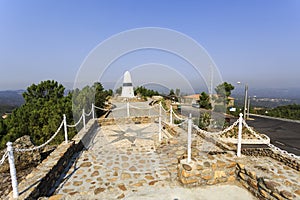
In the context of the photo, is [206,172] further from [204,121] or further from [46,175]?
[204,121]

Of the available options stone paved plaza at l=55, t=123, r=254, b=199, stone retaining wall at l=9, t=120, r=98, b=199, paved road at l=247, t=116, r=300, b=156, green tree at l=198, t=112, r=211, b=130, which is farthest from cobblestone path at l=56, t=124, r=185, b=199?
paved road at l=247, t=116, r=300, b=156

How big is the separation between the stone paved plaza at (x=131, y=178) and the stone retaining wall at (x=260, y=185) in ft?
0.42

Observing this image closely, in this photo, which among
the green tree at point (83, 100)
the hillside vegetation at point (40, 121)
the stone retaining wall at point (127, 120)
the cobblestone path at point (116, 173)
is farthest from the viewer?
the stone retaining wall at point (127, 120)

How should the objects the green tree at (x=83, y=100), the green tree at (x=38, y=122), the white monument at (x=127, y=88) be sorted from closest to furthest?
the green tree at (x=38, y=122)
the green tree at (x=83, y=100)
the white monument at (x=127, y=88)

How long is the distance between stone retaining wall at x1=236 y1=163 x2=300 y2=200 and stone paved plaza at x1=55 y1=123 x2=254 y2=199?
0.13 metres

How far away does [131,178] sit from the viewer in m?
3.05

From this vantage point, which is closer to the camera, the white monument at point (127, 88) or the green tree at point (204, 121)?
the green tree at point (204, 121)

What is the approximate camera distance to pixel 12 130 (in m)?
6.38

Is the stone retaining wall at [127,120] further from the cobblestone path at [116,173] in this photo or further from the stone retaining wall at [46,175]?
the stone retaining wall at [46,175]

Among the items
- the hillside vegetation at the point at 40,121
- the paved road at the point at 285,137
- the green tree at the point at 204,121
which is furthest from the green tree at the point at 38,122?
the paved road at the point at 285,137

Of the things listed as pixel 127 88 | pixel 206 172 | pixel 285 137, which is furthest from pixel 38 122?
pixel 285 137

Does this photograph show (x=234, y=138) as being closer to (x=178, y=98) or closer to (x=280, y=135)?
(x=280, y=135)

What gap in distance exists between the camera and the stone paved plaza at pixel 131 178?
2.55 m

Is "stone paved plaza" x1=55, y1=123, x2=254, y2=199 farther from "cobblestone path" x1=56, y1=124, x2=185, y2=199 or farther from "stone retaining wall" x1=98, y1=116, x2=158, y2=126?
"stone retaining wall" x1=98, y1=116, x2=158, y2=126
